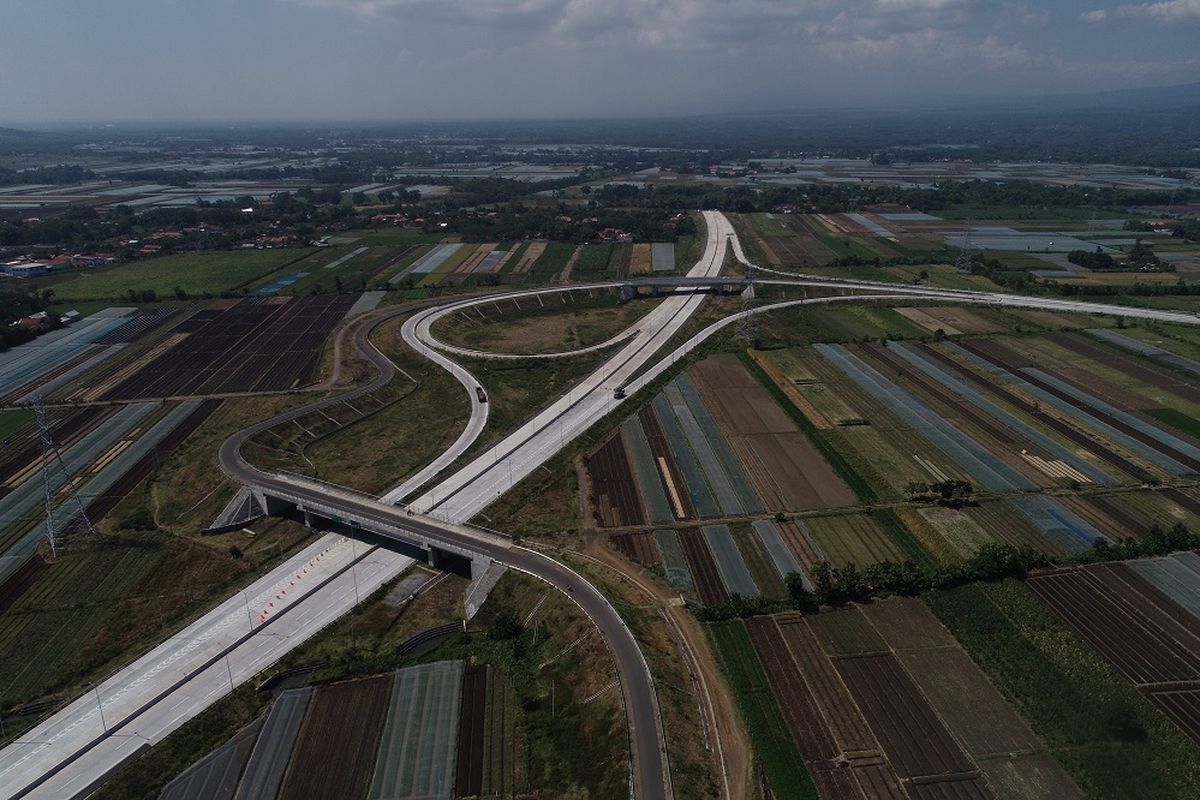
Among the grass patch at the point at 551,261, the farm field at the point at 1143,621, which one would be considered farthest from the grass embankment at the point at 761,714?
the grass patch at the point at 551,261

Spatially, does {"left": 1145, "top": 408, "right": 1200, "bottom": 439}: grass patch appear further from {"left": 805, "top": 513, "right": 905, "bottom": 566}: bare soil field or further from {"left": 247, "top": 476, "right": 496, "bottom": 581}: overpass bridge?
{"left": 247, "top": 476, "right": 496, "bottom": 581}: overpass bridge

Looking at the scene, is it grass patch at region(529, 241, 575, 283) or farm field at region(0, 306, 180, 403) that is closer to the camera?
farm field at region(0, 306, 180, 403)

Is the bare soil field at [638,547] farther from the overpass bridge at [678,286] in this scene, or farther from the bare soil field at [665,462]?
the overpass bridge at [678,286]

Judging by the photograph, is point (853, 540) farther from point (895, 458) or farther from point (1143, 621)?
point (1143, 621)

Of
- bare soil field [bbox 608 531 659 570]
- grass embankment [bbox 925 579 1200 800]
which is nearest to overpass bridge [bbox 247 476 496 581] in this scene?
bare soil field [bbox 608 531 659 570]

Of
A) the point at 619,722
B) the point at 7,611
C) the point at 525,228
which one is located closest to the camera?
the point at 619,722

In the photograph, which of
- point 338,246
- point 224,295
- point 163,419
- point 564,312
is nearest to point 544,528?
point 163,419

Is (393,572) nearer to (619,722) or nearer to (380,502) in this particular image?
(380,502)
